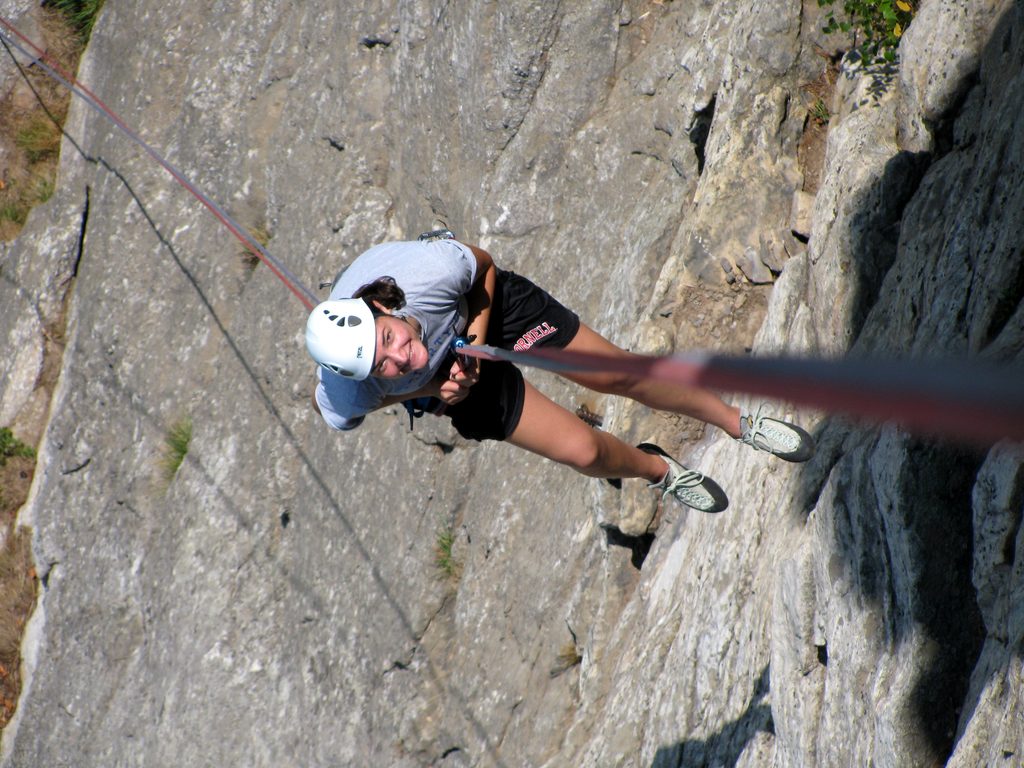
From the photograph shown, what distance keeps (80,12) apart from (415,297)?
1103 cm

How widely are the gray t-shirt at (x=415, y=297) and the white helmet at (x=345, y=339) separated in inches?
8.9

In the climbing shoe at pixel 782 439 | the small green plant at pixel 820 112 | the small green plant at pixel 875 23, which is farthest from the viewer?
the small green plant at pixel 820 112

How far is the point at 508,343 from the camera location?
16.2 ft

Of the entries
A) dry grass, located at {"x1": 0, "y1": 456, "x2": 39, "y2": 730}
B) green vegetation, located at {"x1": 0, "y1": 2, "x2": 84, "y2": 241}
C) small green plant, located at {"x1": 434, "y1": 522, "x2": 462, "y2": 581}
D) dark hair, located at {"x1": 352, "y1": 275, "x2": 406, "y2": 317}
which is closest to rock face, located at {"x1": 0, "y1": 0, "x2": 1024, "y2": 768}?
small green plant, located at {"x1": 434, "y1": 522, "x2": 462, "y2": 581}

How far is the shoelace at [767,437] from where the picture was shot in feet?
15.3

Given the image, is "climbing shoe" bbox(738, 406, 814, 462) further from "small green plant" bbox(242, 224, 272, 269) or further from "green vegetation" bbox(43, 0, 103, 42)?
"green vegetation" bbox(43, 0, 103, 42)

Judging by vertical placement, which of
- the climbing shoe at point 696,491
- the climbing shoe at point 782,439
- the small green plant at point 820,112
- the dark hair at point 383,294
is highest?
the small green plant at point 820,112

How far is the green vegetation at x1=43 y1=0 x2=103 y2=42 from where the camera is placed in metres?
12.9

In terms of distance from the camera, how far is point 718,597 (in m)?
5.09

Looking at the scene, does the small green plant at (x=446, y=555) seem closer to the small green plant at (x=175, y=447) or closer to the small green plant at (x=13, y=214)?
the small green plant at (x=175, y=447)

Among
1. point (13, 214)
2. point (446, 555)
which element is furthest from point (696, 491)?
point (13, 214)

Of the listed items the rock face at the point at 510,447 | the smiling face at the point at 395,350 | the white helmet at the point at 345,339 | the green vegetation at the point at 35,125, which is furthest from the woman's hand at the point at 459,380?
the green vegetation at the point at 35,125

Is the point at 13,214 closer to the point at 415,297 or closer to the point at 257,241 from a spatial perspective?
the point at 257,241

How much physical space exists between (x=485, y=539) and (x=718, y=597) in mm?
2712
